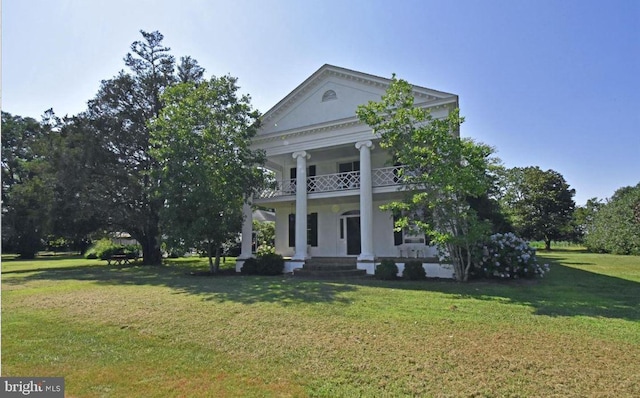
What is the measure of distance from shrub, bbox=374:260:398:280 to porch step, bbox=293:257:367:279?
1279mm

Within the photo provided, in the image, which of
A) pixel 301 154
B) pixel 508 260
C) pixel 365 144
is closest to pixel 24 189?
pixel 301 154

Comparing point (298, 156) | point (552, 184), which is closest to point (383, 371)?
point (298, 156)

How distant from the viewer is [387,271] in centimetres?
1356

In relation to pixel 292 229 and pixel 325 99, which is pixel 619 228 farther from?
pixel 325 99

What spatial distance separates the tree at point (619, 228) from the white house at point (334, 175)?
72.3ft

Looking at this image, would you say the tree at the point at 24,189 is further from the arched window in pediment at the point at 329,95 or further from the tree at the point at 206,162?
the arched window in pediment at the point at 329,95

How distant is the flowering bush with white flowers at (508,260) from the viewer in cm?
1262

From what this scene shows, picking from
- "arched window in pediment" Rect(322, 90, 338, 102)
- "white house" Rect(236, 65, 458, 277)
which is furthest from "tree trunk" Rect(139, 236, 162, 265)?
"arched window in pediment" Rect(322, 90, 338, 102)

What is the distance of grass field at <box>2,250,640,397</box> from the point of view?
168 inches

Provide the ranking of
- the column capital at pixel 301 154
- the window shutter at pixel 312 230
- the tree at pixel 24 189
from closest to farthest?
the column capital at pixel 301 154
the window shutter at pixel 312 230
the tree at pixel 24 189

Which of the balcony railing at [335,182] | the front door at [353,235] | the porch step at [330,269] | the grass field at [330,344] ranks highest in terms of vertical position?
the balcony railing at [335,182]

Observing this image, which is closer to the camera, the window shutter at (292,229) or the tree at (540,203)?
the window shutter at (292,229)

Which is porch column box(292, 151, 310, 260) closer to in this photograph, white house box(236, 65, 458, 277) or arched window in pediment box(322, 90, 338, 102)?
white house box(236, 65, 458, 277)

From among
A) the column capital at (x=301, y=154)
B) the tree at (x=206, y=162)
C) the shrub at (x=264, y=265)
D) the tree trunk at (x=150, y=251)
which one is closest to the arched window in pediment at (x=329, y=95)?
the column capital at (x=301, y=154)
